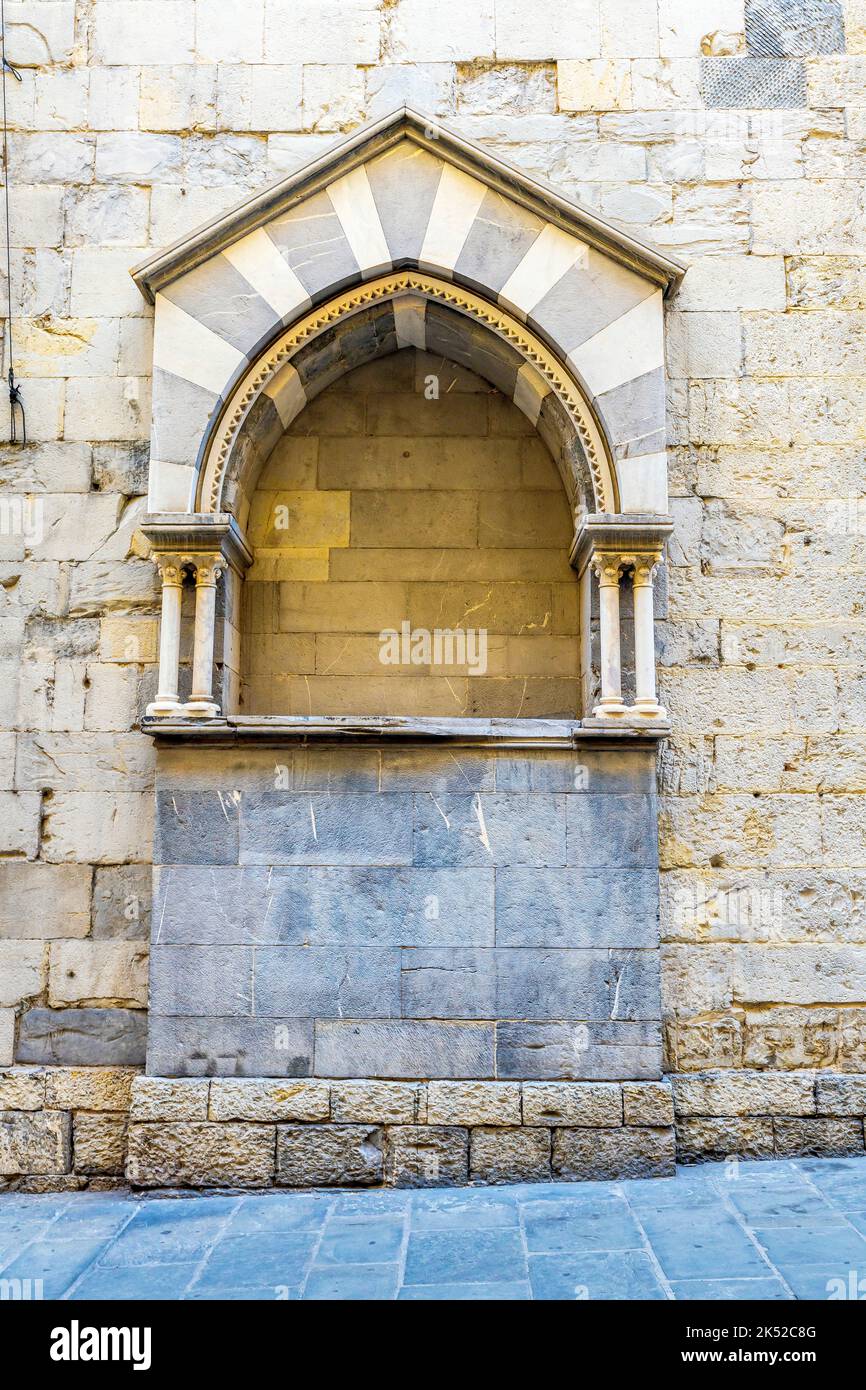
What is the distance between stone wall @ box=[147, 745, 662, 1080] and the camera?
4.38m

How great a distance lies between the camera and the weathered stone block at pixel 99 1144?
14.8ft

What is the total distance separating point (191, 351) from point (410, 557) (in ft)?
4.82

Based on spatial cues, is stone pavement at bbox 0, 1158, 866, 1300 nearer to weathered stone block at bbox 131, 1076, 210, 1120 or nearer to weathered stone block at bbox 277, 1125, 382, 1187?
weathered stone block at bbox 277, 1125, 382, 1187

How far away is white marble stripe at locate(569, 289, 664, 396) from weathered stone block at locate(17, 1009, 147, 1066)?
3679mm

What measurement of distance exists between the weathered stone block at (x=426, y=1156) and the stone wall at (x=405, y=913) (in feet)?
0.79

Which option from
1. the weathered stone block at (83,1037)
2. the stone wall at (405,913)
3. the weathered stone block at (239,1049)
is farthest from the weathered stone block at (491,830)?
the weathered stone block at (83,1037)

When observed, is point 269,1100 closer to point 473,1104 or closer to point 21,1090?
point 473,1104

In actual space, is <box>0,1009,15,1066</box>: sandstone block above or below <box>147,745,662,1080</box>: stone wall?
below

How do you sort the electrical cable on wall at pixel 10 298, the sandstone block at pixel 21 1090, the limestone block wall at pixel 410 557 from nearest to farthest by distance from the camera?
the sandstone block at pixel 21 1090
the electrical cable on wall at pixel 10 298
the limestone block wall at pixel 410 557

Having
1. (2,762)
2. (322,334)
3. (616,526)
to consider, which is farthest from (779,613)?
(2,762)

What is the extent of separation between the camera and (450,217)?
4727 millimetres

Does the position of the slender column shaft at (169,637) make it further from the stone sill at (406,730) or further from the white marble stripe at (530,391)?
the white marble stripe at (530,391)

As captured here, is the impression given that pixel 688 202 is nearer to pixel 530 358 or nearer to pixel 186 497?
pixel 530 358

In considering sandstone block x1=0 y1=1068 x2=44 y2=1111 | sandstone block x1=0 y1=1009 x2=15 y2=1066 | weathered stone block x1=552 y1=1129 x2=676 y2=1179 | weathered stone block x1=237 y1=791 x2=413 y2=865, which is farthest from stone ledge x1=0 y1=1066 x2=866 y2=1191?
weathered stone block x1=237 y1=791 x2=413 y2=865
